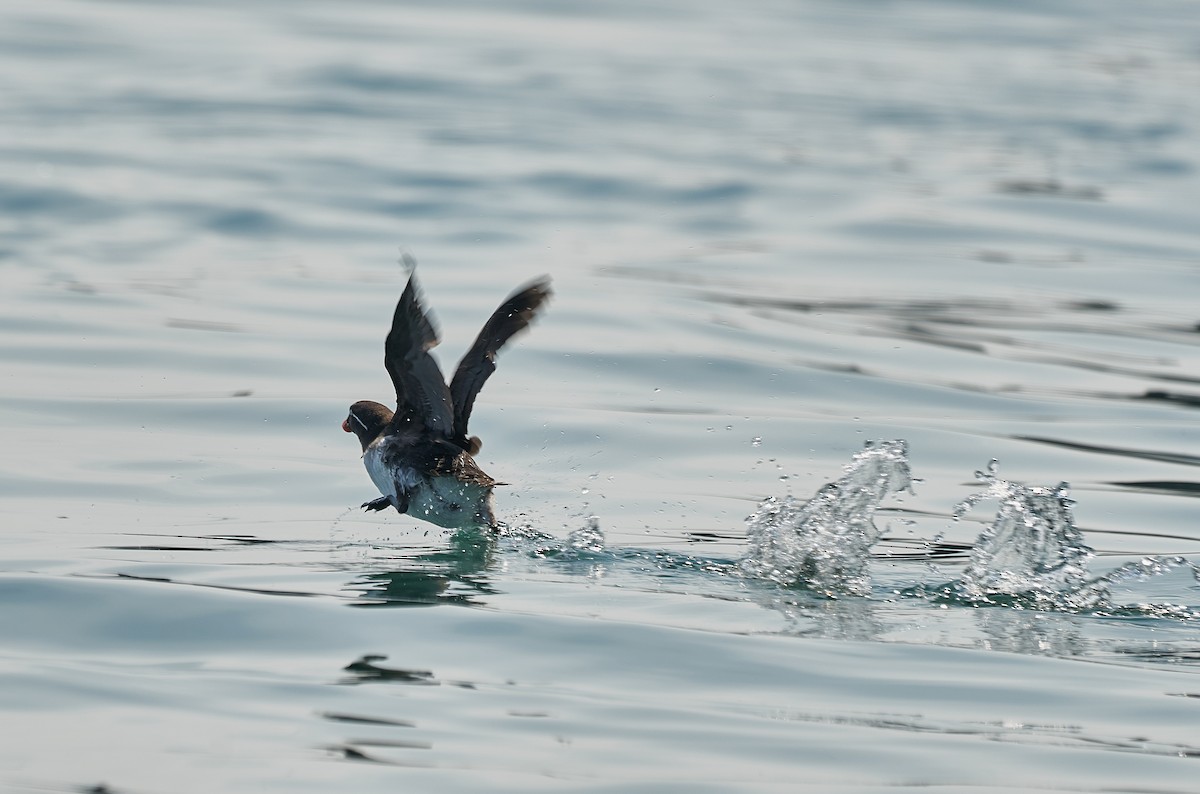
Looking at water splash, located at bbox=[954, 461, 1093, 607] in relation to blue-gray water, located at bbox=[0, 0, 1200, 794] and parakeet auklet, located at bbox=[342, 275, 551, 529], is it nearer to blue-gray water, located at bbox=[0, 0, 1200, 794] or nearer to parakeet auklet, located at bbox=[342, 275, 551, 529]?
blue-gray water, located at bbox=[0, 0, 1200, 794]

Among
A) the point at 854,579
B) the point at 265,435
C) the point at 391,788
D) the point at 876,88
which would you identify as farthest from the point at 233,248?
the point at 876,88

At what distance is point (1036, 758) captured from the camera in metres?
5.43

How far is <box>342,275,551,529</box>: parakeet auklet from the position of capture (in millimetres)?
8047

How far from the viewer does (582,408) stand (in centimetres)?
1122

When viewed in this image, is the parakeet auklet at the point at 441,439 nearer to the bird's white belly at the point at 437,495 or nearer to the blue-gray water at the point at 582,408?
the bird's white belly at the point at 437,495

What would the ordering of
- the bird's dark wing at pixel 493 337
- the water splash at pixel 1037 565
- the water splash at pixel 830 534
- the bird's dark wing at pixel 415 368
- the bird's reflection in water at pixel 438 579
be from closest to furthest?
the bird's reflection in water at pixel 438 579
the water splash at pixel 1037 565
the water splash at pixel 830 534
the bird's dark wing at pixel 415 368
the bird's dark wing at pixel 493 337

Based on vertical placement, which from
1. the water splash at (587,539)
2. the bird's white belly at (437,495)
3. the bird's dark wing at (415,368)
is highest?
the bird's dark wing at (415,368)

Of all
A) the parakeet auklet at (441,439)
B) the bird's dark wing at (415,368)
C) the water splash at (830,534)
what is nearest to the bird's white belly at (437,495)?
the parakeet auklet at (441,439)

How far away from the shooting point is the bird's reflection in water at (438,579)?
706 cm

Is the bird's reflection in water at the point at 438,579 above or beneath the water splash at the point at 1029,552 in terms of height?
beneath

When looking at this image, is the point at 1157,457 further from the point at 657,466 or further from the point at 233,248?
the point at 233,248

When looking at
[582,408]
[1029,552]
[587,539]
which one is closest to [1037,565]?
[1029,552]

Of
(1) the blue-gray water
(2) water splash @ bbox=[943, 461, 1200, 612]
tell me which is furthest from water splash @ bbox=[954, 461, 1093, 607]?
(1) the blue-gray water

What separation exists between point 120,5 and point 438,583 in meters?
26.3
